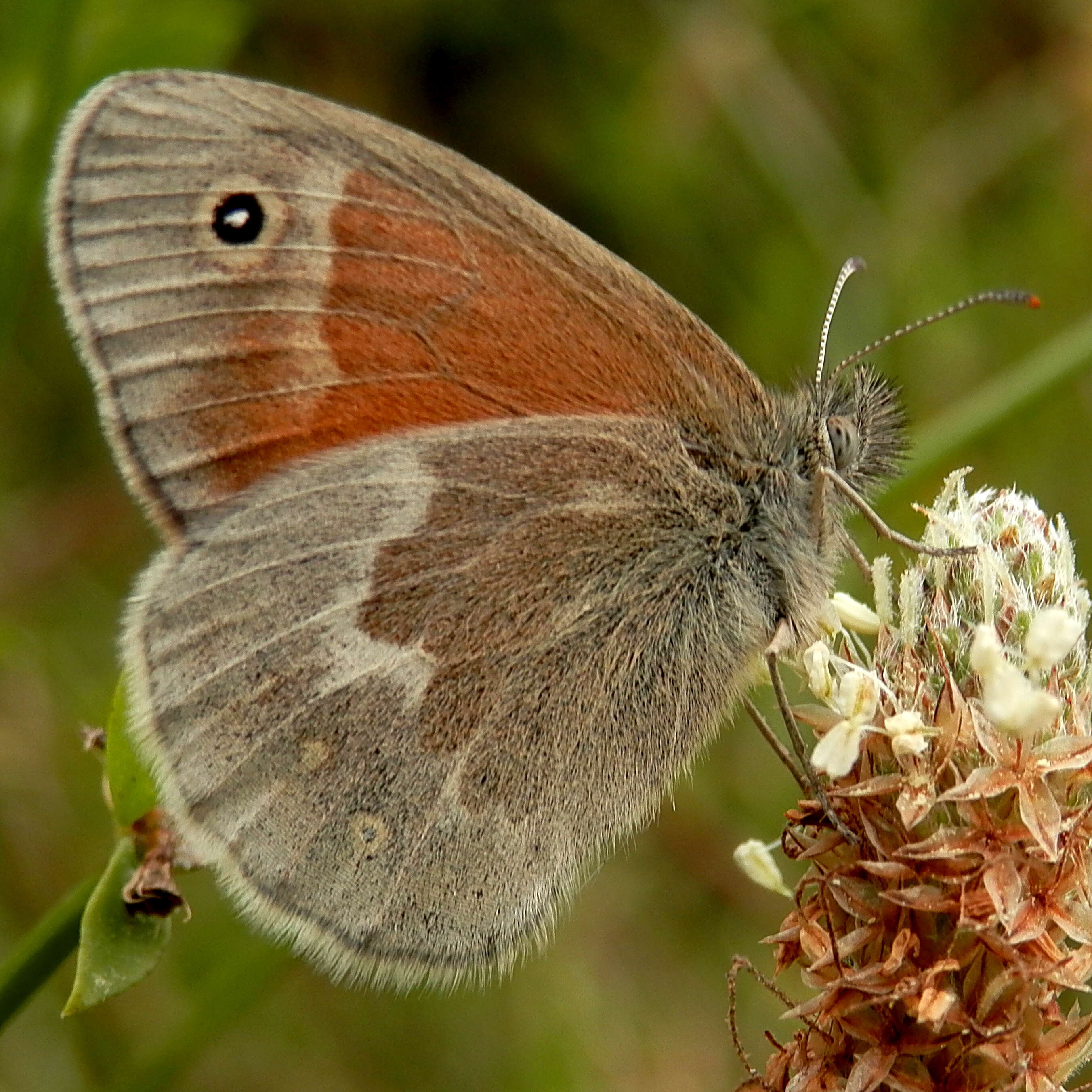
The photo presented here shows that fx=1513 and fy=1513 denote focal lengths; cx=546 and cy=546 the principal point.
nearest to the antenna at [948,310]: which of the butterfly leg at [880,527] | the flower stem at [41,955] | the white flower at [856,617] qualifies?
the butterfly leg at [880,527]

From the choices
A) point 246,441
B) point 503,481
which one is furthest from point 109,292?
point 503,481

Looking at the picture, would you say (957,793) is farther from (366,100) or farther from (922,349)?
(366,100)

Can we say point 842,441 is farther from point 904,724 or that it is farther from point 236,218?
point 236,218

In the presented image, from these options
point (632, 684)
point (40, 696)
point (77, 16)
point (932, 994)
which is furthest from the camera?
point (40, 696)

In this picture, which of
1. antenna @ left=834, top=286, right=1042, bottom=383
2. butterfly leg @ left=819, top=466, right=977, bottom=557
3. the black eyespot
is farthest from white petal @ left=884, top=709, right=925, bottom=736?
the black eyespot

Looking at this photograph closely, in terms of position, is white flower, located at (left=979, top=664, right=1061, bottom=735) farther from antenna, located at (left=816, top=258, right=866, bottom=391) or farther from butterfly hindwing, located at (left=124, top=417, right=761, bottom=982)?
antenna, located at (left=816, top=258, right=866, bottom=391)
